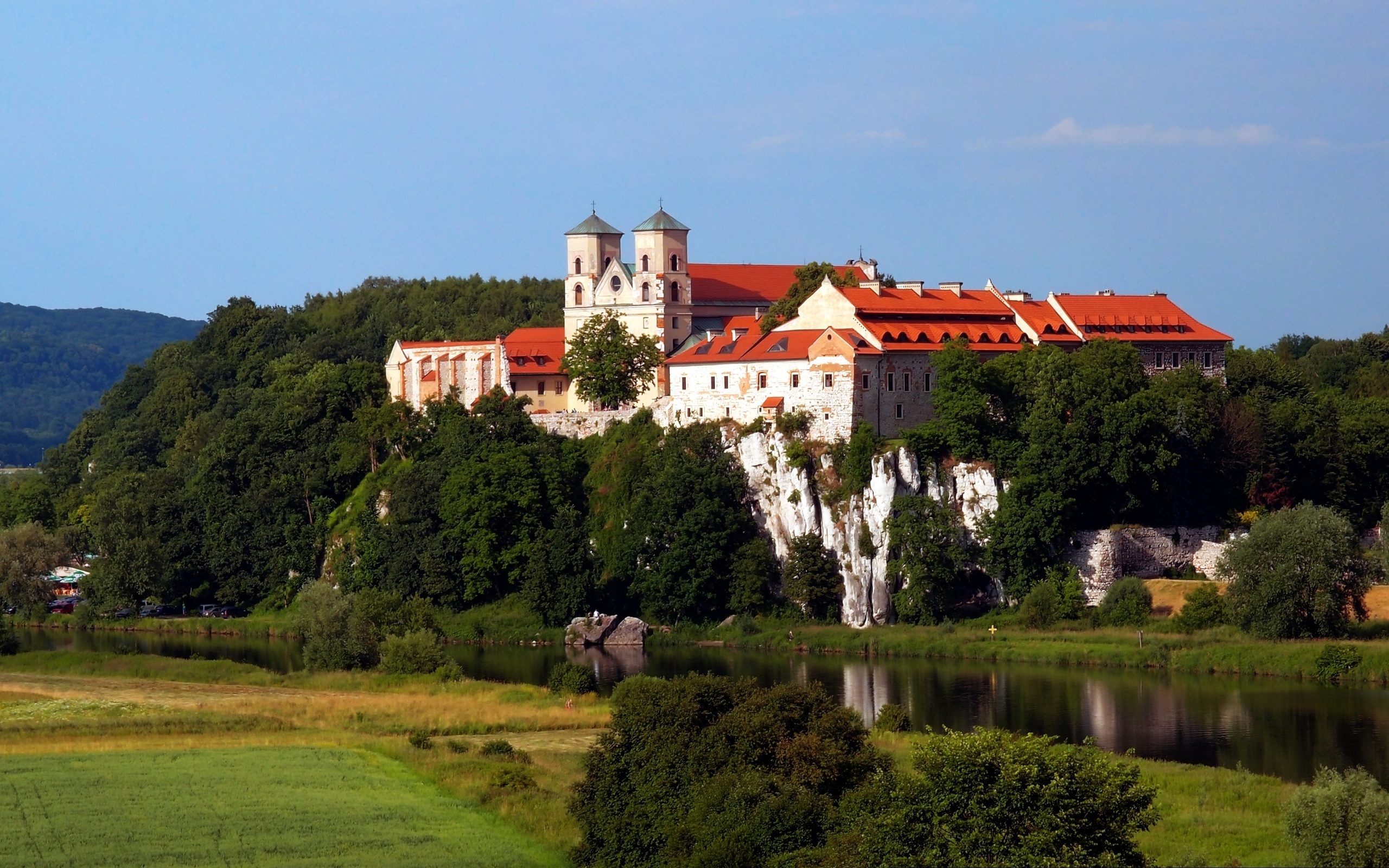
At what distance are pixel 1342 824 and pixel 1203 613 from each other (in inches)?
1222

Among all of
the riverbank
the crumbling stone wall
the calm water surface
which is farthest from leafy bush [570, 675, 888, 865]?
the crumbling stone wall

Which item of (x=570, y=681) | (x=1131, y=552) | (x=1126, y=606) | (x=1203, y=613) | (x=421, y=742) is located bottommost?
(x=421, y=742)

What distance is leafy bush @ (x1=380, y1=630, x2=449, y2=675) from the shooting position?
189ft

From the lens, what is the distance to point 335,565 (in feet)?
264

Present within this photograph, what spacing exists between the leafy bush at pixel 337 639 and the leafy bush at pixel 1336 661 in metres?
28.8

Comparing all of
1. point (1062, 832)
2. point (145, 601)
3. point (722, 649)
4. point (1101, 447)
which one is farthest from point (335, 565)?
point (1062, 832)

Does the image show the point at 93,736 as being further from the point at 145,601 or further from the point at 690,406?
the point at 145,601

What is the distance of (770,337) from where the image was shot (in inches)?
2800

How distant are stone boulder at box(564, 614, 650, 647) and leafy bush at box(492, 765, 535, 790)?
2810cm

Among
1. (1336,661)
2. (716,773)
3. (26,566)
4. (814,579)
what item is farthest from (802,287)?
(716,773)

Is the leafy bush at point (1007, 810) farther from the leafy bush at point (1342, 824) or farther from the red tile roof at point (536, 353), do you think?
the red tile roof at point (536, 353)

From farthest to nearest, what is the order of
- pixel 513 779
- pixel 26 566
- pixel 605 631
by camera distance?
1. pixel 26 566
2. pixel 605 631
3. pixel 513 779

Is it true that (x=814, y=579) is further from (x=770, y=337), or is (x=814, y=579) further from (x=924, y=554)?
(x=770, y=337)

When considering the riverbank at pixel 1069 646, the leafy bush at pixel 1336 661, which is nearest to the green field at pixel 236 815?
the riverbank at pixel 1069 646
